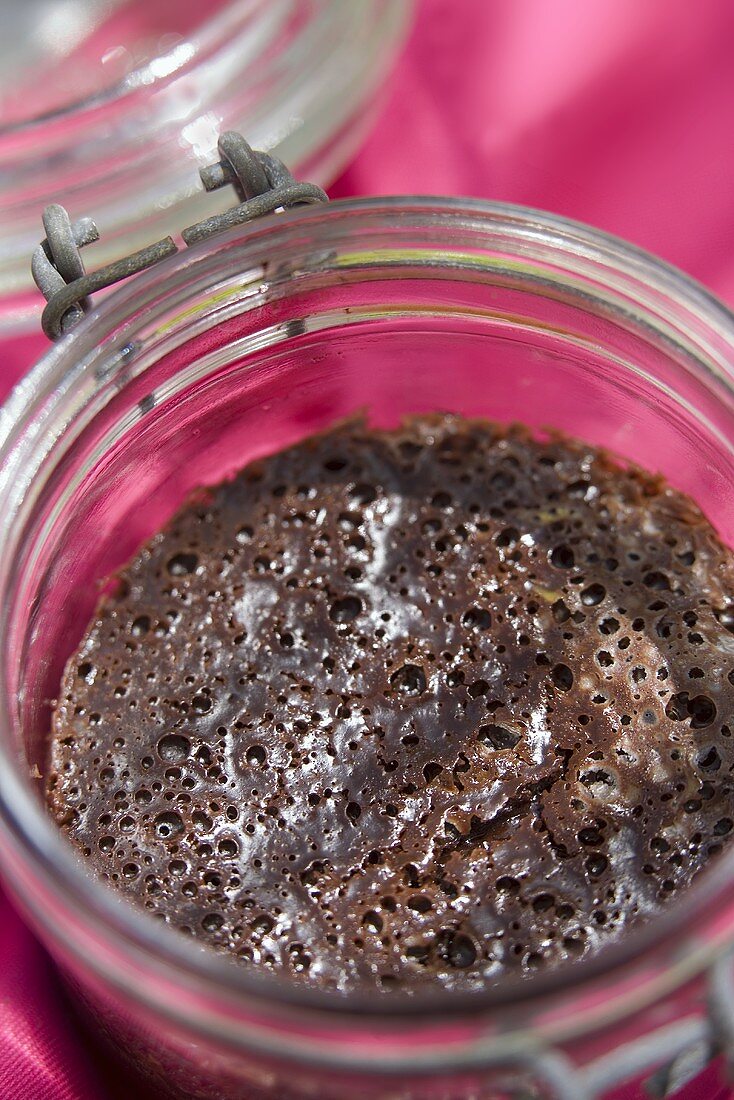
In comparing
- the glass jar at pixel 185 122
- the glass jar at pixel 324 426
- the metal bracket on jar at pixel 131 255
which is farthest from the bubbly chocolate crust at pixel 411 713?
the glass jar at pixel 185 122

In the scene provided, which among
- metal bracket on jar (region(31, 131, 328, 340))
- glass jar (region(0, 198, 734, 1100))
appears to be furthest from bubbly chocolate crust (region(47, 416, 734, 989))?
metal bracket on jar (region(31, 131, 328, 340))

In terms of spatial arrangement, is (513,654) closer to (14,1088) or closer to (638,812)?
(638,812)

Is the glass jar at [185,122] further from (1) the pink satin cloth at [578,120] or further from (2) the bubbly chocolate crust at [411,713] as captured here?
(2) the bubbly chocolate crust at [411,713]

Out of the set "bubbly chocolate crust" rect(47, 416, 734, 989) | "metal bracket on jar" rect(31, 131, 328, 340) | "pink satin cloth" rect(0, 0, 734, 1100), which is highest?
"pink satin cloth" rect(0, 0, 734, 1100)

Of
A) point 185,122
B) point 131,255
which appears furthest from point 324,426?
point 185,122

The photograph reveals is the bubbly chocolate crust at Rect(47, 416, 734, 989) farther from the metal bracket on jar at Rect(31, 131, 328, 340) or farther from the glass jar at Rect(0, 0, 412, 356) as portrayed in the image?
the glass jar at Rect(0, 0, 412, 356)

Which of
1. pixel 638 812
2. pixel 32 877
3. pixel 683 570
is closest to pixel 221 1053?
pixel 32 877

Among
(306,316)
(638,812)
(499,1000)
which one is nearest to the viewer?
(499,1000)
